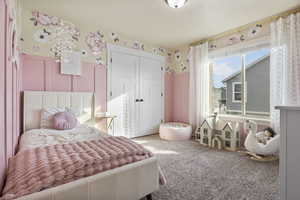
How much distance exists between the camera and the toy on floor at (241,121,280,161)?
2.27 meters

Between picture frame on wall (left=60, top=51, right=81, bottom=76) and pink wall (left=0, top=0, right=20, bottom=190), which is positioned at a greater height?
picture frame on wall (left=60, top=51, right=81, bottom=76)

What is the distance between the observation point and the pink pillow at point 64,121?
89.6 inches

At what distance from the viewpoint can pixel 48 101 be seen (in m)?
2.53

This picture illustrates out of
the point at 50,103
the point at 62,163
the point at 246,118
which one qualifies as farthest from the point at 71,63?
the point at 246,118

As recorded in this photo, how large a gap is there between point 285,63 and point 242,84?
82cm

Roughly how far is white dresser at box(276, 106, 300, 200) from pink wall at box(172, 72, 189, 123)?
3.24 meters

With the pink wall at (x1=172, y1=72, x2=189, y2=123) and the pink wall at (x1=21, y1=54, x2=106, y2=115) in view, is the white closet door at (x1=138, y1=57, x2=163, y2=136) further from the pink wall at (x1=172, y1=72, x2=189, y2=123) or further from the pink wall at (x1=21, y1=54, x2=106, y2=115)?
the pink wall at (x1=21, y1=54, x2=106, y2=115)

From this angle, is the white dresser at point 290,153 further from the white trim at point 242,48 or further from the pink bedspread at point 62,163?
the white trim at point 242,48

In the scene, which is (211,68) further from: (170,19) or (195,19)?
(170,19)

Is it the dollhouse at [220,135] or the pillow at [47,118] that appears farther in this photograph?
the dollhouse at [220,135]

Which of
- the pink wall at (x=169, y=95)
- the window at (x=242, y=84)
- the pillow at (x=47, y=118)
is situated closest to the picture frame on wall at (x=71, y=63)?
the pillow at (x=47, y=118)

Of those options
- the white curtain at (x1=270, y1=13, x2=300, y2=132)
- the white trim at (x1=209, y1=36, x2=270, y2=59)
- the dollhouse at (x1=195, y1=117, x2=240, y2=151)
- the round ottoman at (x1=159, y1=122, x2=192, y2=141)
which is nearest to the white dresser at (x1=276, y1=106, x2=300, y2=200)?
the white curtain at (x1=270, y1=13, x2=300, y2=132)

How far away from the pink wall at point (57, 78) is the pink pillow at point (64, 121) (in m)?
0.61

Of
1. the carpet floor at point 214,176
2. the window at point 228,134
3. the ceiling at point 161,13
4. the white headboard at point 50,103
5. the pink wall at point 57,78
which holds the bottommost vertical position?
the carpet floor at point 214,176
